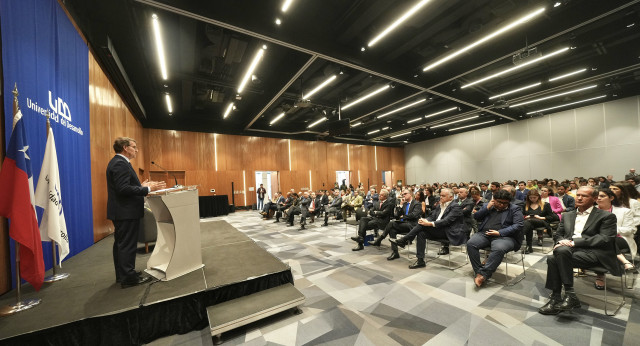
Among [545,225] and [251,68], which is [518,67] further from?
[251,68]

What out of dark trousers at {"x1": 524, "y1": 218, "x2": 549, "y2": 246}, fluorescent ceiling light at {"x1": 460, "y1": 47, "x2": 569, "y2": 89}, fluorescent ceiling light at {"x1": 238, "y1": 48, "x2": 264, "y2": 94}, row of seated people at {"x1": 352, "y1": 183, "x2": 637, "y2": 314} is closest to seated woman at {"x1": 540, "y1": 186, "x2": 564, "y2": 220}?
row of seated people at {"x1": 352, "y1": 183, "x2": 637, "y2": 314}

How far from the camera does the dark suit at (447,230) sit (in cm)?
361

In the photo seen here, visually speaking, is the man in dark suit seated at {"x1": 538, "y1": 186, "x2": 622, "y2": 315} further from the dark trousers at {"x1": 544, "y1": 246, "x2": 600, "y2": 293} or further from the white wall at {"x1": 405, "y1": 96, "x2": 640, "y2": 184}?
the white wall at {"x1": 405, "y1": 96, "x2": 640, "y2": 184}

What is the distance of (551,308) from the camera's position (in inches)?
91.6

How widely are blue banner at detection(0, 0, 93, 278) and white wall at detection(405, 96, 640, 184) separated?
18180 mm

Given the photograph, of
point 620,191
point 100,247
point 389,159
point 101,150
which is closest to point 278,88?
point 101,150

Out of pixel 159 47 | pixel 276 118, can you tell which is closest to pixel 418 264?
pixel 159 47

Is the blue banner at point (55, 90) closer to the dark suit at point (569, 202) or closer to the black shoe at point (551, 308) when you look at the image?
the black shoe at point (551, 308)

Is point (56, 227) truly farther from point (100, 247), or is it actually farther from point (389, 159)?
point (389, 159)

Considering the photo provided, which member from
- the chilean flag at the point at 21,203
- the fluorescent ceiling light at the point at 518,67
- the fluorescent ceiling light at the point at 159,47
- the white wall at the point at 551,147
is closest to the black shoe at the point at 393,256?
the chilean flag at the point at 21,203

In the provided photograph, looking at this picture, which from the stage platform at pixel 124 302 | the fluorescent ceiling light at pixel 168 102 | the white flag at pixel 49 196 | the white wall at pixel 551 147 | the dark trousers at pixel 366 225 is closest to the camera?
the stage platform at pixel 124 302

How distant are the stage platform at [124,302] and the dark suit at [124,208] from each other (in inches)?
12.0

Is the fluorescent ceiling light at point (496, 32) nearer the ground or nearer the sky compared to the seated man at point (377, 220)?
nearer the sky

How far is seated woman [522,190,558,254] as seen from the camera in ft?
14.1
